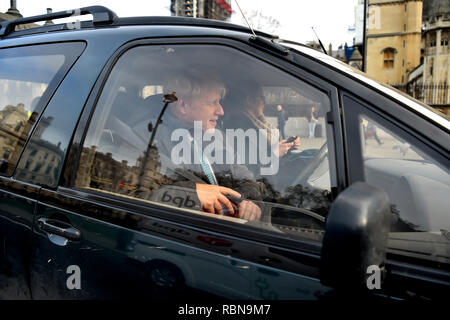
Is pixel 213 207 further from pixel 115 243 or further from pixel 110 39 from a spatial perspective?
pixel 110 39

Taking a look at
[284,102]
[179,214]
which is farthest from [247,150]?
[179,214]

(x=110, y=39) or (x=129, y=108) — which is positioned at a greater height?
(x=110, y=39)

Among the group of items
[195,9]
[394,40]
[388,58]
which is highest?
[394,40]

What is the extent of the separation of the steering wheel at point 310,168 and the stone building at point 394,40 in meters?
50.0

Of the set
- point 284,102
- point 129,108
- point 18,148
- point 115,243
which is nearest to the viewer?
point 115,243

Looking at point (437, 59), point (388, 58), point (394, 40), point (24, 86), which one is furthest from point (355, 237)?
point (388, 58)

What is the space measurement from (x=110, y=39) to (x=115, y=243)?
1004mm

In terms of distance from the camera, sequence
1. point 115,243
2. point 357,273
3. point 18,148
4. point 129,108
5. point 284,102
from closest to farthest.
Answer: point 357,273
point 115,243
point 284,102
point 129,108
point 18,148

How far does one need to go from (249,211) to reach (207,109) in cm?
53

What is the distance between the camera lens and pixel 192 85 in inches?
67.2

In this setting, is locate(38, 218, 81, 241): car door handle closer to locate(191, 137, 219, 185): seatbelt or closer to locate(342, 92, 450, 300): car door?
locate(191, 137, 219, 185): seatbelt

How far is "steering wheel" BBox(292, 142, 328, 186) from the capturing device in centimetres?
136

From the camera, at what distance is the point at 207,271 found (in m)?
1.25

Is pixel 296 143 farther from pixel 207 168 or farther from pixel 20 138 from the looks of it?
pixel 20 138
